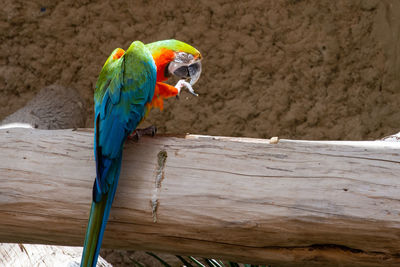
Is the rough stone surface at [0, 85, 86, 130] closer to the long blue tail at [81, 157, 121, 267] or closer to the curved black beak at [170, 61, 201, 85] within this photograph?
the curved black beak at [170, 61, 201, 85]

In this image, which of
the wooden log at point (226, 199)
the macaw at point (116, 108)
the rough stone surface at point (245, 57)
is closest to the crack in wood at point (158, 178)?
the wooden log at point (226, 199)

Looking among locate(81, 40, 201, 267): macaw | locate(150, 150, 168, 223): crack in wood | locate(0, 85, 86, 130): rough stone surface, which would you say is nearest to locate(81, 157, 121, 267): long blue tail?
locate(81, 40, 201, 267): macaw

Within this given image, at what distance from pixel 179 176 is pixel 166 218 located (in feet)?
0.41

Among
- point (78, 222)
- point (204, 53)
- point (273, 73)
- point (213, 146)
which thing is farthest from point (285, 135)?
point (78, 222)

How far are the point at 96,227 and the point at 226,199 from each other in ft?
1.15

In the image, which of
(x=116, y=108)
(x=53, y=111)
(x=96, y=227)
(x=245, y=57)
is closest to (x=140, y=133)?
(x=116, y=108)

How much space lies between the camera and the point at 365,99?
3.07 meters

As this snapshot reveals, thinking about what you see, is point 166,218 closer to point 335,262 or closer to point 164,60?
point 335,262

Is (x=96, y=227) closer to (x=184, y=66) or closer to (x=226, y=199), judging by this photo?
(x=226, y=199)

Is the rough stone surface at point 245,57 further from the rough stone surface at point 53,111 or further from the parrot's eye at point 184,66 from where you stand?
the parrot's eye at point 184,66

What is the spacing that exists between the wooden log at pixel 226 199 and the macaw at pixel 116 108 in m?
0.09

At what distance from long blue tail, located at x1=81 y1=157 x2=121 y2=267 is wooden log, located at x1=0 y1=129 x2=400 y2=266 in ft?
0.25

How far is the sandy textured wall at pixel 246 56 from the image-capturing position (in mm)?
3041

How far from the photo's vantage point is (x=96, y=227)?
1.22 metres
